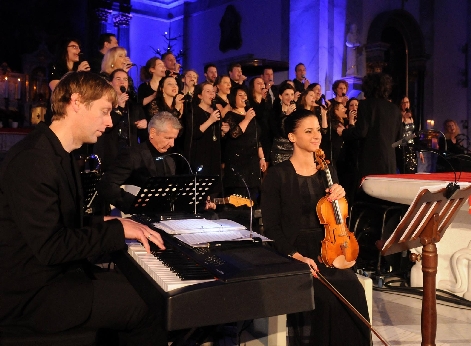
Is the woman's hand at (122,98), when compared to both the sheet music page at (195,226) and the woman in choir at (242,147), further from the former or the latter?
the sheet music page at (195,226)

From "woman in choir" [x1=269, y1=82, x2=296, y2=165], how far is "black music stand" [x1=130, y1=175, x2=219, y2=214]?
3275 millimetres

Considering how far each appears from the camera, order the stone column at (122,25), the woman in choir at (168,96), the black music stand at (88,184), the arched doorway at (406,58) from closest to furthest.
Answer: the black music stand at (88,184), the woman in choir at (168,96), the arched doorway at (406,58), the stone column at (122,25)

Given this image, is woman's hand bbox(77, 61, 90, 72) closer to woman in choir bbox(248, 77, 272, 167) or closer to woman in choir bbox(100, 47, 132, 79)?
woman in choir bbox(100, 47, 132, 79)

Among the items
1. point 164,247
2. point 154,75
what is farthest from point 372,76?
point 164,247

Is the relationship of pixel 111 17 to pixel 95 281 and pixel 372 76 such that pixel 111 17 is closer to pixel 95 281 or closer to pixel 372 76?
pixel 372 76

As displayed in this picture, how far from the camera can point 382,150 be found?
6398 mm

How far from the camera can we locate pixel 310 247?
145 inches

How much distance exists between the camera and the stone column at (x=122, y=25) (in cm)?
1608

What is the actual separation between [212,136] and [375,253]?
227cm

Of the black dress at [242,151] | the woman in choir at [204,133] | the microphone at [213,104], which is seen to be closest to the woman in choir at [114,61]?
the woman in choir at [204,133]

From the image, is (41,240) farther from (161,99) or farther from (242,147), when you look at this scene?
(242,147)

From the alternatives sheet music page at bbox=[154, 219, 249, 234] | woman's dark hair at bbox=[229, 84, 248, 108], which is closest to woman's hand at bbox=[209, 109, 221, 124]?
woman's dark hair at bbox=[229, 84, 248, 108]

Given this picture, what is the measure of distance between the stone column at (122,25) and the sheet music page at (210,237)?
1423 centimetres

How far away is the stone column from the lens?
52.7ft
